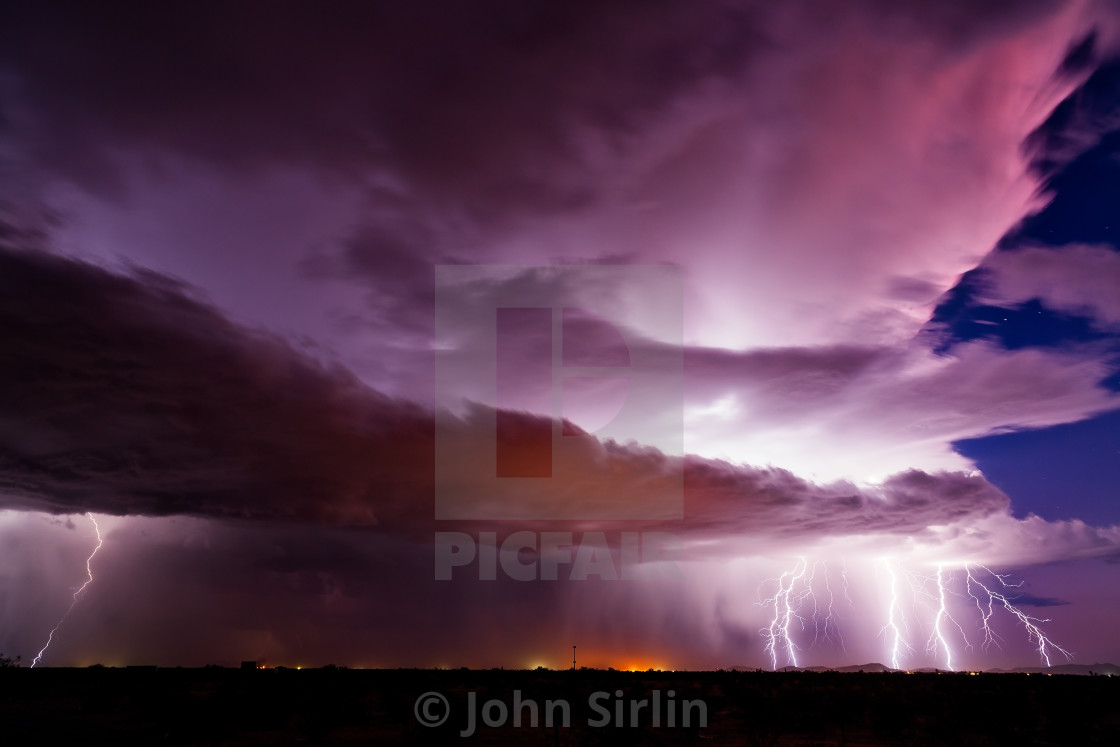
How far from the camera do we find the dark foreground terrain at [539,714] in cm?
3145

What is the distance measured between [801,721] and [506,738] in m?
17.3

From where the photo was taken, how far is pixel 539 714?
38.0m

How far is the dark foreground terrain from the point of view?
3145cm

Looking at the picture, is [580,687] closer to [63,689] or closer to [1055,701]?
[1055,701]

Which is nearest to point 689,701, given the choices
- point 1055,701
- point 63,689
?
point 1055,701

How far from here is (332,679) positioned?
51.0 m
